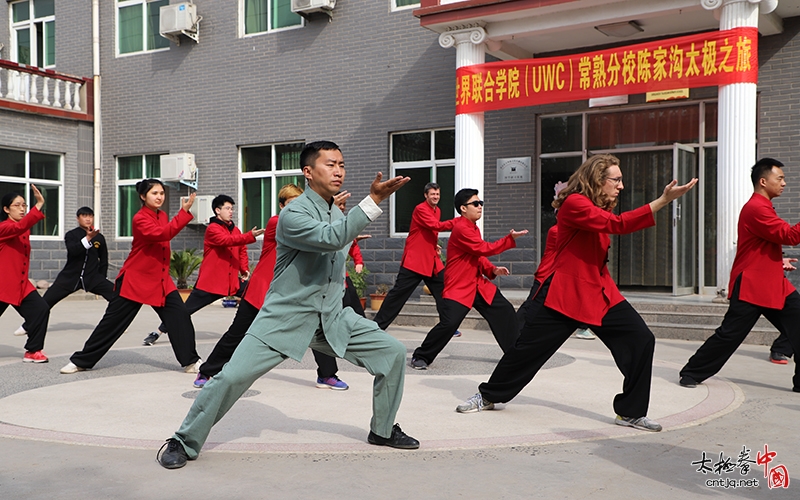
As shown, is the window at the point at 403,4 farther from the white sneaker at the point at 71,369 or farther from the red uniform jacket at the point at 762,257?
the white sneaker at the point at 71,369

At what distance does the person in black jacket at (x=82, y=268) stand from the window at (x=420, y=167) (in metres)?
6.18

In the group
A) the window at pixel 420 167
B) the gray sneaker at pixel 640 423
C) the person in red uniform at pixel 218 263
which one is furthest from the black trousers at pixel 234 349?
the window at pixel 420 167

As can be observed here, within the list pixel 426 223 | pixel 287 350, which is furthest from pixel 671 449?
pixel 426 223

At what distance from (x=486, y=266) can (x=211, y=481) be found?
4.28 meters

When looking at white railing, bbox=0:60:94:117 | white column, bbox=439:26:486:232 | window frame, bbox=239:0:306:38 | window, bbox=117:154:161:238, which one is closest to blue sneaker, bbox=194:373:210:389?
white column, bbox=439:26:486:232

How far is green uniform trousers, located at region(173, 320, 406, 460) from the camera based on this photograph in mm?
4266

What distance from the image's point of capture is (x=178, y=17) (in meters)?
16.8

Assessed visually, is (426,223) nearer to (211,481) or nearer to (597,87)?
(597,87)

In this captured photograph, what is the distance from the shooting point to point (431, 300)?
42.9ft

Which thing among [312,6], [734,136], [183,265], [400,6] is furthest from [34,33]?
[734,136]

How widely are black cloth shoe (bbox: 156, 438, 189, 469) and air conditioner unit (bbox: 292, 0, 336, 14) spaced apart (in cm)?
1227

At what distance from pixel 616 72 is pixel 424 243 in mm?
4408

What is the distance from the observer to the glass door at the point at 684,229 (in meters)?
12.3

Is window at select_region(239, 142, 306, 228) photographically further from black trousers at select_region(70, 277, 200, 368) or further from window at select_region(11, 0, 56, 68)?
black trousers at select_region(70, 277, 200, 368)
